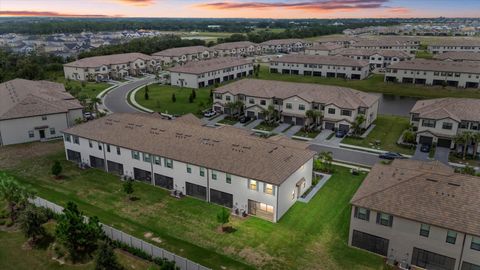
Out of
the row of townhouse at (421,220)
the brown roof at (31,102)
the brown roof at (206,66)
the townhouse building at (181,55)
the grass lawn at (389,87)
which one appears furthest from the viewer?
the townhouse building at (181,55)

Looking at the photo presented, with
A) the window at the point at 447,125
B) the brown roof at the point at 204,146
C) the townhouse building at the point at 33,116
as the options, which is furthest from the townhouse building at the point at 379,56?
the townhouse building at the point at 33,116

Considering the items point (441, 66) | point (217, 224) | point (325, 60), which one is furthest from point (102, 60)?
point (441, 66)

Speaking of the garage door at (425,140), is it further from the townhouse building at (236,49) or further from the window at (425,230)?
the townhouse building at (236,49)

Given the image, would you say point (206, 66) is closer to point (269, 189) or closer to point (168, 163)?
point (168, 163)

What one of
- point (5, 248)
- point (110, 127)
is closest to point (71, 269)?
point (5, 248)

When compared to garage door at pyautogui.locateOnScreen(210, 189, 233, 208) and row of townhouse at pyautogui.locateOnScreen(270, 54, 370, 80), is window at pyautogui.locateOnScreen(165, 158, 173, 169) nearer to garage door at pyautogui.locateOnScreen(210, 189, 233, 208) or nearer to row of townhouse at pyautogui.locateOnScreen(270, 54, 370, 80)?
garage door at pyautogui.locateOnScreen(210, 189, 233, 208)

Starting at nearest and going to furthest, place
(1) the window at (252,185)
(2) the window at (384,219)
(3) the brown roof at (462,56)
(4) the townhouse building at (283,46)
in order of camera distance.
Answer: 1. (2) the window at (384,219)
2. (1) the window at (252,185)
3. (3) the brown roof at (462,56)
4. (4) the townhouse building at (283,46)

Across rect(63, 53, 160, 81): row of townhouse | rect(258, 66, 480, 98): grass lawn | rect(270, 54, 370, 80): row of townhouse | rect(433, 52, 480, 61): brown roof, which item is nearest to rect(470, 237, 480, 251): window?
rect(258, 66, 480, 98): grass lawn
